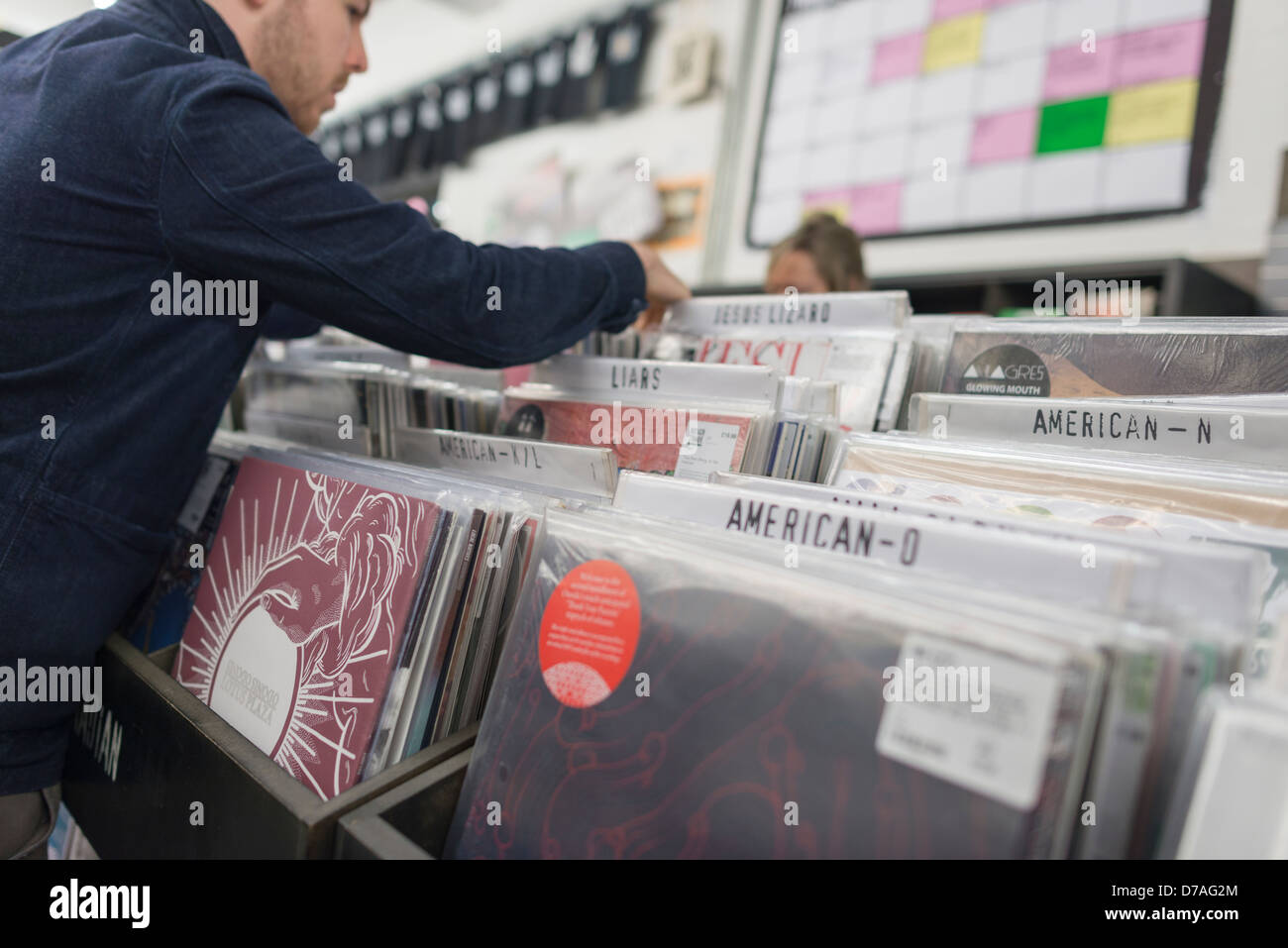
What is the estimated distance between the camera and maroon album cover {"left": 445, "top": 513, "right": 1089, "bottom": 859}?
0.37 metres

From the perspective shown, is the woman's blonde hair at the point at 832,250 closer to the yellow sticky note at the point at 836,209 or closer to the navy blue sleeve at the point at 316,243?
the yellow sticky note at the point at 836,209

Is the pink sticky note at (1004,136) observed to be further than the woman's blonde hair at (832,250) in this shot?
Yes

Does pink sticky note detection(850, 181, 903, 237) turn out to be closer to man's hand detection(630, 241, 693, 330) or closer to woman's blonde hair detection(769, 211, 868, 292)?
woman's blonde hair detection(769, 211, 868, 292)

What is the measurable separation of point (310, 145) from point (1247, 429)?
962 mm

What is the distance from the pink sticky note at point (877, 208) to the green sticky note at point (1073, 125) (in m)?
0.56

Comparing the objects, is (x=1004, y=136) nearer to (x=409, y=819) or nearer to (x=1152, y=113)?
(x=1152, y=113)

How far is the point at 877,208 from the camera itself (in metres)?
3.04

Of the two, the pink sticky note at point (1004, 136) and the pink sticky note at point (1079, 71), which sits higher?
the pink sticky note at point (1079, 71)

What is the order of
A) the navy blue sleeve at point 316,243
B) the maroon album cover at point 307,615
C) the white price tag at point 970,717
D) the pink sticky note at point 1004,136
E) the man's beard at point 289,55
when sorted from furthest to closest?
the pink sticky note at point 1004,136 → the man's beard at point 289,55 → the navy blue sleeve at point 316,243 → the maroon album cover at point 307,615 → the white price tag at point 970,717

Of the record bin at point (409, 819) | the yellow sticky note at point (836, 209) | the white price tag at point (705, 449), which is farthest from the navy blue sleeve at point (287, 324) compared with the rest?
the yellow sticky note at point (836, 209)

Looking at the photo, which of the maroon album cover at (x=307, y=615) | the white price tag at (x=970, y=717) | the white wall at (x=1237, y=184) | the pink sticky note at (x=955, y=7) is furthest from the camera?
the pink sticky note at (x=955, y=7)

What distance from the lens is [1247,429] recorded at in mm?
605

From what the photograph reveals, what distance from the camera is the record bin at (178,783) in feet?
1.76

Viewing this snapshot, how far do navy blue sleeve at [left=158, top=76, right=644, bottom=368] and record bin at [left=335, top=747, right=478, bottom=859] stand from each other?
0.48 metres
